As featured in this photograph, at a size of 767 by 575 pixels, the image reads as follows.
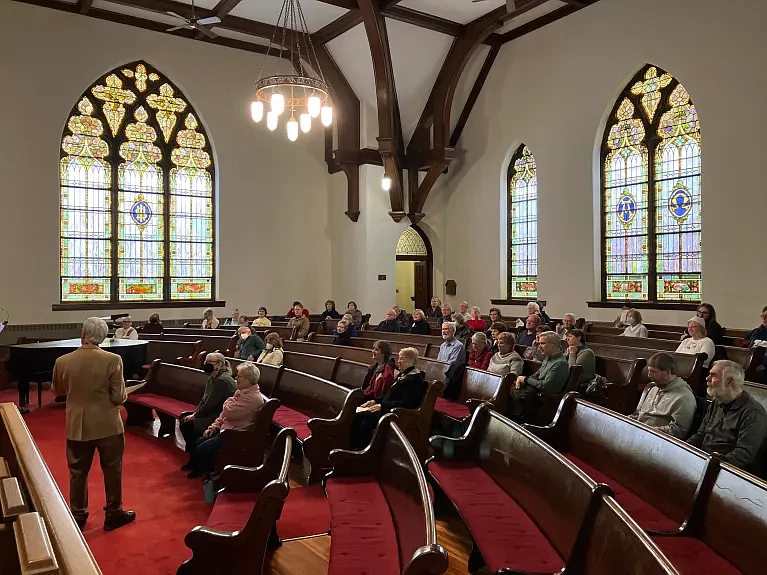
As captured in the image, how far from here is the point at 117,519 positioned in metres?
4.30

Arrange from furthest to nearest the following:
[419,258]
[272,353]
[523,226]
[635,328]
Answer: [419,258], [523,226], [635,328], [272,353]

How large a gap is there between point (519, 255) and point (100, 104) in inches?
343

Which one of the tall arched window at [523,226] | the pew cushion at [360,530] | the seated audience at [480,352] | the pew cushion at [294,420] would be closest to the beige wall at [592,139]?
the tall arched window at [523,226]

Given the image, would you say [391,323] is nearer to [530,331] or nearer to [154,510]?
[530,331]

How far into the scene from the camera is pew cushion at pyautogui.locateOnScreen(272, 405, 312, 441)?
5234mm

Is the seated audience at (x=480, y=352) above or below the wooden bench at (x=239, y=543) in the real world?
above

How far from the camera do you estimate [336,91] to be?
44.0ft

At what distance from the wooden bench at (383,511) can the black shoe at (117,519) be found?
155 centimetres

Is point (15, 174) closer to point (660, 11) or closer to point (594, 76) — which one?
point (594, 76)

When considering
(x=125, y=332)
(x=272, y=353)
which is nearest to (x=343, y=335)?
(x=272, y=353)

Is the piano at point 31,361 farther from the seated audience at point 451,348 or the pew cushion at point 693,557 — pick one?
the pew cushion at point 693,557

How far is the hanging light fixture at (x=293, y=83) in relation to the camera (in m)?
9.35

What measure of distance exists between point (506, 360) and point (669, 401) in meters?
2.12

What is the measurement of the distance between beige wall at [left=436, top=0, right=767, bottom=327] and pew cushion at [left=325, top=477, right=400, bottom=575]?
7.84 m
